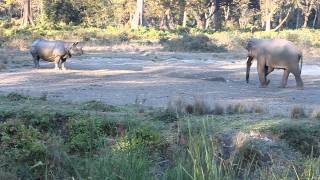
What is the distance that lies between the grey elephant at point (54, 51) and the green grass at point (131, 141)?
13.9 metres

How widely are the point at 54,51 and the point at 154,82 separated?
5.84 metres

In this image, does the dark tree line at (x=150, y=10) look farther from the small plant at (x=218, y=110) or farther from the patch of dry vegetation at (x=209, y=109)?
the small plant at (x=218, y=110)

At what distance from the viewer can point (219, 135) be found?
28.7 ft

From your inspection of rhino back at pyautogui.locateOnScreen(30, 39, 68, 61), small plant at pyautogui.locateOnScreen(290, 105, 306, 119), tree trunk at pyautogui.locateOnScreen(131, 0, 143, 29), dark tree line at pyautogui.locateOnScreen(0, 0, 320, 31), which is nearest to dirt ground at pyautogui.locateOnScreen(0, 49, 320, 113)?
rhino back at pyautogui.locateOnScreen(30, 39, 68, 61)

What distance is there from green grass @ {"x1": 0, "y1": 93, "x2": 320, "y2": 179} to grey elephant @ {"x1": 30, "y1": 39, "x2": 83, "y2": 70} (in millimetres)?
13865

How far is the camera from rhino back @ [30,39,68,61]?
79.3ft

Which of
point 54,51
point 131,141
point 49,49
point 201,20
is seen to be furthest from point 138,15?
point 131,141

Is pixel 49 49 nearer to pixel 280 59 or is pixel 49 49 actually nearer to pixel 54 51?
pixel 54 51

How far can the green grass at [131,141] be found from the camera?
690 cm

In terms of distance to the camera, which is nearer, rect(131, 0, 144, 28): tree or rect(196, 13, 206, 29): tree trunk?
rect(131, 0, 144, 28): tree

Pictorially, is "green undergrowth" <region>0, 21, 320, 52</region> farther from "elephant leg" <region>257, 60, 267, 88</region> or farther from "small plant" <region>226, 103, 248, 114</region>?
"small plant" <region>226, 103, 248, 114</region>

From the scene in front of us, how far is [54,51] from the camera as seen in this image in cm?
2422

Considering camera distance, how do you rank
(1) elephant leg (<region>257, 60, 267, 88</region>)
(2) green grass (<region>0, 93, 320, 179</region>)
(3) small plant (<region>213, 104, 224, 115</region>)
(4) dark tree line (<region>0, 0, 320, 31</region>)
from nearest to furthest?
(2) green grass (<region>0, 93, 320, 179</region>) < (3) small plant (<region>213, 104, 224, 115</region>) < (1) elephant leg (<region>257, 60, 267, 88</region>) < (4) dark tree line (<region>0, 0, 320, 31</region>)

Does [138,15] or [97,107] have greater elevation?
[138,15]
